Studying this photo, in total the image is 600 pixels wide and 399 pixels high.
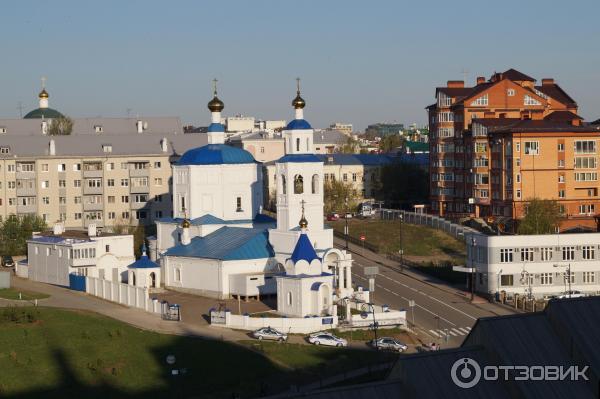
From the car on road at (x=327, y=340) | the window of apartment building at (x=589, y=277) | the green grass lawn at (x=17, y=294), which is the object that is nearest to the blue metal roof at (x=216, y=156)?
the green grass lawn at (x=17, y=294)

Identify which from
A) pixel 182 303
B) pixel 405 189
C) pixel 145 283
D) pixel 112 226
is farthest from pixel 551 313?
pixel 405 189

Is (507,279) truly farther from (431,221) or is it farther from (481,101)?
(481,101)

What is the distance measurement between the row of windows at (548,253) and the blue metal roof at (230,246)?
38.1 ft

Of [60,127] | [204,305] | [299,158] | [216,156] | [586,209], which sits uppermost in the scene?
[60,127]

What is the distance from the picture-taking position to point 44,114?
117m

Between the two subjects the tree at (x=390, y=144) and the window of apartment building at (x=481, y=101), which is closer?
the window of apartment building at (x=481, y=101)

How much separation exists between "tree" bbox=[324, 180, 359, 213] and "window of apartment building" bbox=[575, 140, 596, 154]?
20.5 meters

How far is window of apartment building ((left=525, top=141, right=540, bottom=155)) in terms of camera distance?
3177 inches

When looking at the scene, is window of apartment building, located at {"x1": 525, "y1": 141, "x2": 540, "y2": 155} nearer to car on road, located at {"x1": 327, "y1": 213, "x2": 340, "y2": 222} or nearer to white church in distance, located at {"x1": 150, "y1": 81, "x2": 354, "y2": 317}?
car on road, located at {"x1": 327, "y1": 213, "x2": 340, "y2": 222}

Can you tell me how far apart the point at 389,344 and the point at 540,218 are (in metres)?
27.6

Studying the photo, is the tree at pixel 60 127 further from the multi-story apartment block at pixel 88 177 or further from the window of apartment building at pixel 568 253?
the window of apartment building at pixel 568 253

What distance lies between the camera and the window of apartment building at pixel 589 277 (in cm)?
6244

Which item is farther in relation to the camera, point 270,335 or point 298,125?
point 298,125

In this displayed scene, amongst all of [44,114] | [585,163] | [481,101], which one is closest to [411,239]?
[585,163]
